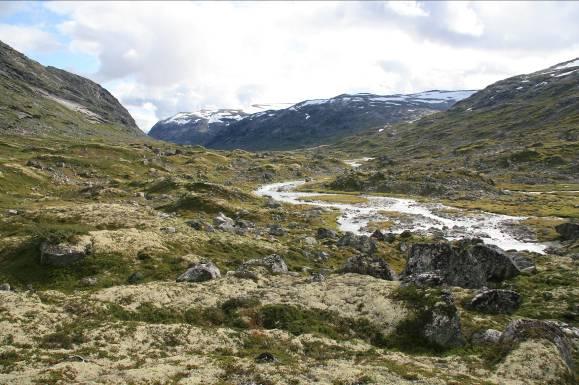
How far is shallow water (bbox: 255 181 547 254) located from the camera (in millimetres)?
97375

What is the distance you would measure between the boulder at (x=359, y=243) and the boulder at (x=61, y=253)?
4652cm

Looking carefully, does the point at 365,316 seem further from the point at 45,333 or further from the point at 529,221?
the point at 529,221

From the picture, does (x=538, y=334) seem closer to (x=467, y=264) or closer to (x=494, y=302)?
(x=494, y=302)

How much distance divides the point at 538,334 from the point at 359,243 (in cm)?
4863

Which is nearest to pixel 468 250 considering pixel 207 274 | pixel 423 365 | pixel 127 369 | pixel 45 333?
pixel 423 365

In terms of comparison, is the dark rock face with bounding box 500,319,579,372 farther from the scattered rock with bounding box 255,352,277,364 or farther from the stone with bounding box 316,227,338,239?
the stone with bounding box 316,227,338,239

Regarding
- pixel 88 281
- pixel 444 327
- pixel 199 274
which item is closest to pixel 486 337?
pixel 444 327

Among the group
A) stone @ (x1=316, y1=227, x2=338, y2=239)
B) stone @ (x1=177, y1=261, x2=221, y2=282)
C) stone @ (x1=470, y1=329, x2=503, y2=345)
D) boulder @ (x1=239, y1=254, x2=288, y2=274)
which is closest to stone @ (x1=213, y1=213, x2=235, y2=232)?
stone @ (x1=316, y1=227, x2=338, y2=239)

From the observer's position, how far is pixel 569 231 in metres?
90.4

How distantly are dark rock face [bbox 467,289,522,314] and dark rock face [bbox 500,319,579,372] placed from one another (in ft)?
29.1

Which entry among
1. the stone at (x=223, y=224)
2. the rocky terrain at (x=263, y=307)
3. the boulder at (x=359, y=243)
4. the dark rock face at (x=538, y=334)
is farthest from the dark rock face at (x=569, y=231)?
the stone at (x=223, y=224)

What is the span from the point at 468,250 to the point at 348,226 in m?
53.6

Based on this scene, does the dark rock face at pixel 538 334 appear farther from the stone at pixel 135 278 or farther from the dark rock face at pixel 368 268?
the stone at pixel 135 278

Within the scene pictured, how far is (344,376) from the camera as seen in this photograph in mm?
32000
